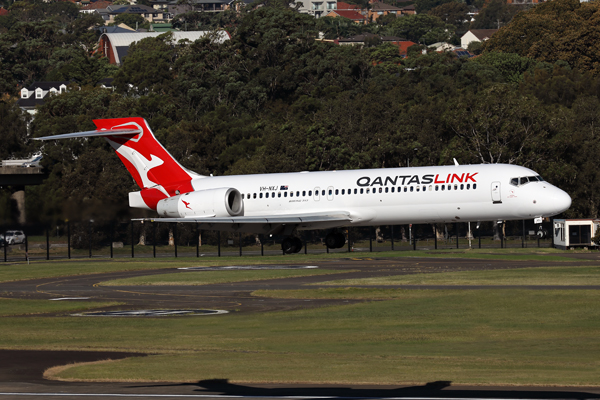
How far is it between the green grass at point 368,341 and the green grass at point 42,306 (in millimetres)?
1851

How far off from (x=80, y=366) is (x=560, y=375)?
911cm

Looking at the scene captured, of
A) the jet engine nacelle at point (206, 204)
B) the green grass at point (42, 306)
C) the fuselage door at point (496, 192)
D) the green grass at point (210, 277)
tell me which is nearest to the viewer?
the green grass at point (42, 306)

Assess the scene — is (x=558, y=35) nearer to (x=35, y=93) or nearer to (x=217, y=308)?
(x=35, y=93)

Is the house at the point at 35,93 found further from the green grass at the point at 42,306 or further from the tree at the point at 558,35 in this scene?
the green grass at the point at 42,306

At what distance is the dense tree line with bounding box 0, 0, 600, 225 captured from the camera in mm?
76500

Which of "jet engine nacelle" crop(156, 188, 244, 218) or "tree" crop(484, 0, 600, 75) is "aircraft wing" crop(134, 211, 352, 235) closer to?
"jet engine nacelle" crop(156, 188, 244, 218)

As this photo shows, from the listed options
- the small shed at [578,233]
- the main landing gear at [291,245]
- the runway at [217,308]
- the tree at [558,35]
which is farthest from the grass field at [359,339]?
the tree at [558,35]

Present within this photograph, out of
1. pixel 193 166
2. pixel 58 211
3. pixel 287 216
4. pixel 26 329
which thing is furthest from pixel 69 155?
pixel 26 329

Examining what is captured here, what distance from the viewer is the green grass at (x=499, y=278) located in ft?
106

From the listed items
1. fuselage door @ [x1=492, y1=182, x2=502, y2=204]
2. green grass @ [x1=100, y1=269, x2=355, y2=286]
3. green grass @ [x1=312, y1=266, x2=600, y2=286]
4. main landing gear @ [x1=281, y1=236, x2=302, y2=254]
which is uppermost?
fuselage door @ [x1=492, y1=182, x2=502, y2=204]

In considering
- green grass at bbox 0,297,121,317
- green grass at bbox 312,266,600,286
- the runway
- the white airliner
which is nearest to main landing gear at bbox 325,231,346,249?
the white airliner

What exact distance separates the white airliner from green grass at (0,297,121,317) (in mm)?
18000

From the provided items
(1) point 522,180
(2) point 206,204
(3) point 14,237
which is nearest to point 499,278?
(1) point 522,180

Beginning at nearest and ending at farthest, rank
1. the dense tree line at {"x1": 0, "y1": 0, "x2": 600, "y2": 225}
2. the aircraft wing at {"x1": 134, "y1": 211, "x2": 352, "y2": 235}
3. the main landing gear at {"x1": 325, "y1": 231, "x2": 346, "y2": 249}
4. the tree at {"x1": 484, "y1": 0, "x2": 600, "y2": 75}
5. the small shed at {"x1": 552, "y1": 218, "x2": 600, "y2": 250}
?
the aircraft wing at {"x1": 134, "y1": 211, "x2": 352, "y2": 235} < the main landing gear at {"x1": 325, "y1": 231, "x2": 346, "y2": 249} < the small shed at {"x1": 552, "y1": 218, "x2": 600, "y2": 250} < the dense tree line at {"x1": 0, "y1": 0, "x2": 600, "y2": 225} < the tree at {"x1": 484, "y1": 0, "x2": 600, "y2": 75}
